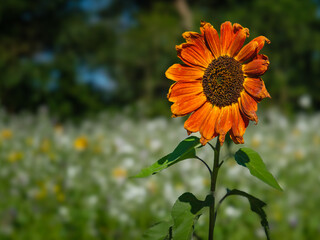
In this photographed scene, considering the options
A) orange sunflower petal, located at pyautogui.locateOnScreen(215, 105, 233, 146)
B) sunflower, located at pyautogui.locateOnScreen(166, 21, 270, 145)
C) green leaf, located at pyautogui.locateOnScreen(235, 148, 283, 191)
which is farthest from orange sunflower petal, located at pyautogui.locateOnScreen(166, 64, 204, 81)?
green leaf, located at pyautogui.locateOnScreen(235, 148, 283, 191)

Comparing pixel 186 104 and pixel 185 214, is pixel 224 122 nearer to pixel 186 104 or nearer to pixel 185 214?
pixel 186 104

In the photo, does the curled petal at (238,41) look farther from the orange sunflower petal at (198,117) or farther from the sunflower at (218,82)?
the orange sunflower petal at (198,117)

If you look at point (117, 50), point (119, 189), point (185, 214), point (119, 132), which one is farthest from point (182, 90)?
point (117, 50)

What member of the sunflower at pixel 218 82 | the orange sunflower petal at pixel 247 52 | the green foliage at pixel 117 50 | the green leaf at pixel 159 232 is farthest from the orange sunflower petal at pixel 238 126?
the green foliage at pixel 117 50

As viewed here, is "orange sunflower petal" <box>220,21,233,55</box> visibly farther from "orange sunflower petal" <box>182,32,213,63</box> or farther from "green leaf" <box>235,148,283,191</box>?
"green leaf" <box>235,148,283,191</box>

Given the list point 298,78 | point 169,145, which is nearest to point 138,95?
point 298,78

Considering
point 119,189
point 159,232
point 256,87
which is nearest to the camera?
point 256,87
